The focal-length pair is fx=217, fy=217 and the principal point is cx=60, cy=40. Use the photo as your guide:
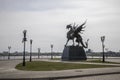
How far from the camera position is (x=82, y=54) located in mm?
63062

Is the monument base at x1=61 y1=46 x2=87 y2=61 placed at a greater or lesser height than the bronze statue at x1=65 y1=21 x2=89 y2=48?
lesser

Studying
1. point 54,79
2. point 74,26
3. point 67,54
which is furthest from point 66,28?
point 54,79

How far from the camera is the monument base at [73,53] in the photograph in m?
60.9

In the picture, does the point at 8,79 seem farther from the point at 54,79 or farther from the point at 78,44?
the point at 78,44

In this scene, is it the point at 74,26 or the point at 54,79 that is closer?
the point at 54,79

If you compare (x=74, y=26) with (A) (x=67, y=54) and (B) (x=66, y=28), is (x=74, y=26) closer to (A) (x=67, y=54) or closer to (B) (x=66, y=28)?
(B) (x=66, y=28)

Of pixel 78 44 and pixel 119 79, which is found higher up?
pixel 78 44

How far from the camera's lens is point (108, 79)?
17141 millimetres

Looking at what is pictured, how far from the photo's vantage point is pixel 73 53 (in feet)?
201

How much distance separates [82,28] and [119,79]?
156 ft

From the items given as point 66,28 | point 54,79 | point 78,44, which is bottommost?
point 54,79

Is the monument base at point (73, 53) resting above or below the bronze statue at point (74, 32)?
below

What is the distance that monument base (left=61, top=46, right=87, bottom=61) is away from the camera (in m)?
60.9

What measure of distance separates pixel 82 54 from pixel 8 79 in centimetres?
4667
